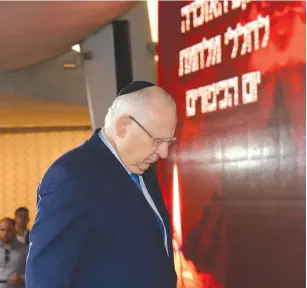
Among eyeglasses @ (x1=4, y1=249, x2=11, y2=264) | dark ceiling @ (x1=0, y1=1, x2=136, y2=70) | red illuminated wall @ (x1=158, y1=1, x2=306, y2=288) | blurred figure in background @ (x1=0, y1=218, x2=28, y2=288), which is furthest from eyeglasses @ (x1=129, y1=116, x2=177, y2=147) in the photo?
eyeglasses @ (x1=4, y1=249, x2=11, y2=264)

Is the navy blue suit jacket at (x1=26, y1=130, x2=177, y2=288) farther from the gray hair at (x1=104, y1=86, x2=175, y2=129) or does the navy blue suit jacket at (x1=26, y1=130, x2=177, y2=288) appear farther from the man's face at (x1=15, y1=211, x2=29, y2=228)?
the man's face at (x1=15, y1=211, x2=29, y2=228)

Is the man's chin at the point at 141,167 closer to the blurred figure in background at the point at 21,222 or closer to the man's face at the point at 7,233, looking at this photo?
the man's face at the point at 7,233

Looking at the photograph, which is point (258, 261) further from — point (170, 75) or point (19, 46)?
point (19, 46)

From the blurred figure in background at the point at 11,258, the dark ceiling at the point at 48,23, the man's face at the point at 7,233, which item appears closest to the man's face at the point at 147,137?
the dark ceiling at the point at 48,23

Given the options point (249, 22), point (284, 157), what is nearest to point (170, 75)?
point (249, 22)

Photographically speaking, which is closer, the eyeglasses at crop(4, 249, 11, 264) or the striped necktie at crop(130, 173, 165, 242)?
the striped necktie at crop(130, 173, 165, 242)

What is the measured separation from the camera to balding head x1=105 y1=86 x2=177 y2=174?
131cm

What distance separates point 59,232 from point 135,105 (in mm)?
286

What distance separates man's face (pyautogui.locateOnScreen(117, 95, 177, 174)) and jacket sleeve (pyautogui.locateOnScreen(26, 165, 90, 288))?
0.15 m

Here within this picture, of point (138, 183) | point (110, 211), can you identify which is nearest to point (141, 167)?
point (138, 183)

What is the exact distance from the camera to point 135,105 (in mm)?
1327

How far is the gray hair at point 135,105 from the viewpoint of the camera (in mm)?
1316

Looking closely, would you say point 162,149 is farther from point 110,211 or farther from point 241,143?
point 241,143

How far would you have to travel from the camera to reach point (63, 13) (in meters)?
4.22
